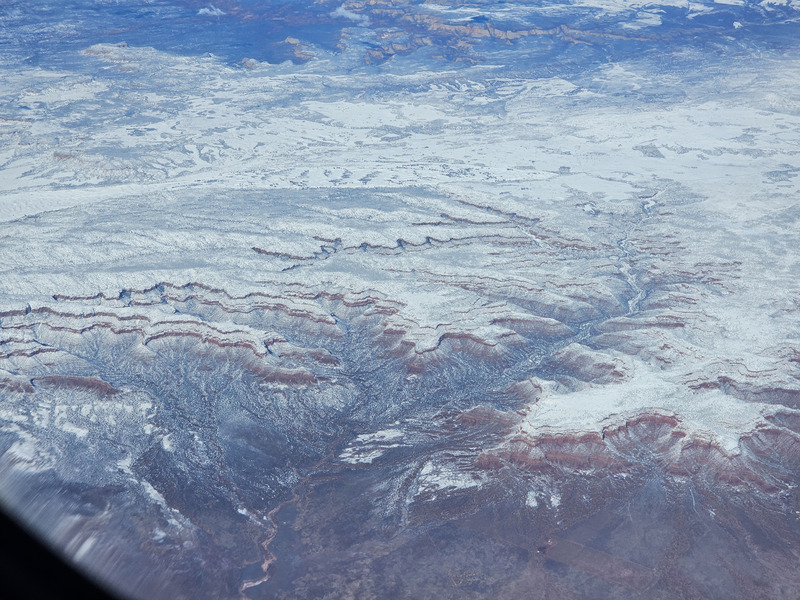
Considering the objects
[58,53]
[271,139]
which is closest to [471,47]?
[271,139]

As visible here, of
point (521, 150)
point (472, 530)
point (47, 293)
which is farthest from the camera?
point (521, 150)

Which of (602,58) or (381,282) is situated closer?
(381,282)

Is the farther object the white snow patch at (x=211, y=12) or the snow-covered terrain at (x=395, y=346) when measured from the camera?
the white snow patch at (x=211, y=12)

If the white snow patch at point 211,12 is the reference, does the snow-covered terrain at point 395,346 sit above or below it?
below

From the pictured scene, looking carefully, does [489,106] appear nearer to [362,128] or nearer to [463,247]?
[362,128]

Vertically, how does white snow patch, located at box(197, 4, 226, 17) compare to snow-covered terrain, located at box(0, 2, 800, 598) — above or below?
above

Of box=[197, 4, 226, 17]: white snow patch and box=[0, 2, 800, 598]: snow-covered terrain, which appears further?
box=[197, 4, 226, 17]: white snow patch

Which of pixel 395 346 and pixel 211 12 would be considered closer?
pixel 395 346

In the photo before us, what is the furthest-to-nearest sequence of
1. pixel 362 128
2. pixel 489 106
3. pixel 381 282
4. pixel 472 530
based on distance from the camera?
pixel 489 106, pixel 362 128, pixel 381 282, pixel 472 530

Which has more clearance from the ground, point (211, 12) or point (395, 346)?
point (211, 12)

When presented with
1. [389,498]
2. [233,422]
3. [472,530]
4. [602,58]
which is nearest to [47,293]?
[233,422]
